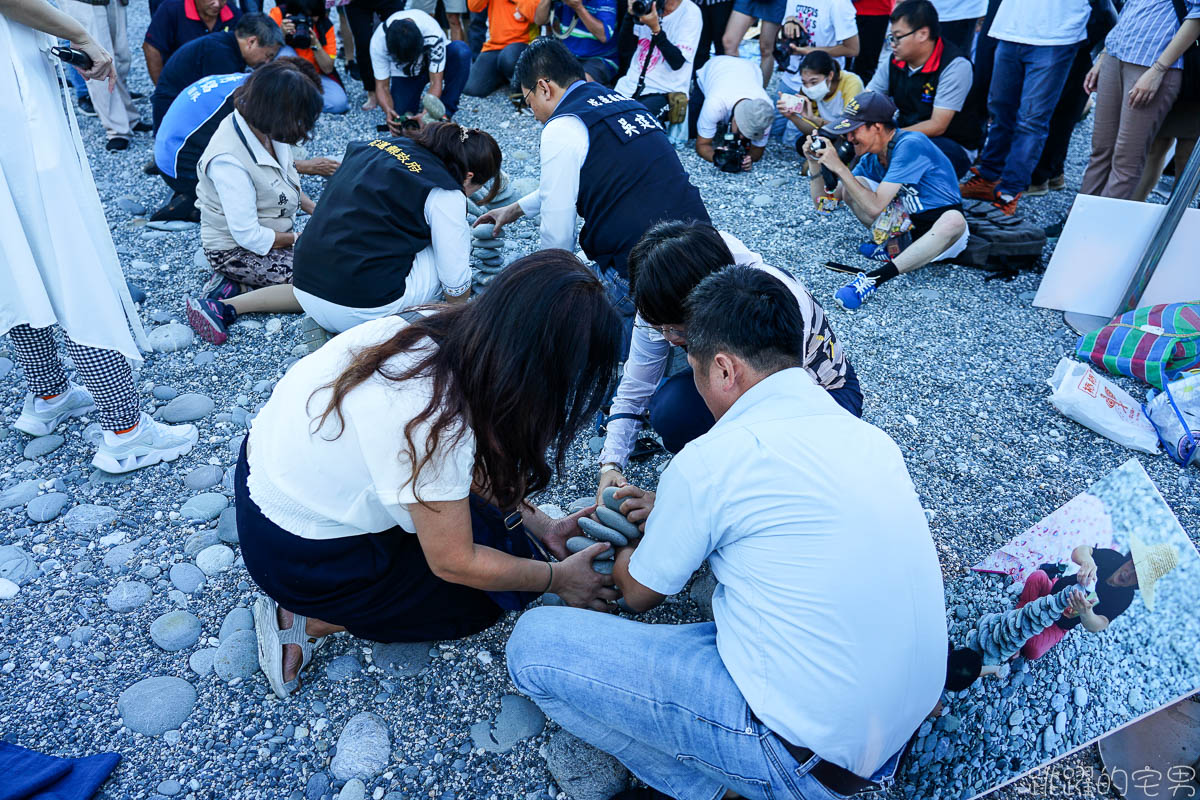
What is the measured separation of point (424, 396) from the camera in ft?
4.92

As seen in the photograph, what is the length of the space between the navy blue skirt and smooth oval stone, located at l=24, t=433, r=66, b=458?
139 cm

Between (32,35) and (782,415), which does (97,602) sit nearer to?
(32,35)

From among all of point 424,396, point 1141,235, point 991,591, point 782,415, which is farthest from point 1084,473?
point 424,396

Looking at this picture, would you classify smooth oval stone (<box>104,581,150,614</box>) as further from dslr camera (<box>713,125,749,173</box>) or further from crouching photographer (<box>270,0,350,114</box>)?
crouching photographer (<box>270,0,350,114</box>)

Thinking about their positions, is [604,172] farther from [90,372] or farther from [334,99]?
[334,99]

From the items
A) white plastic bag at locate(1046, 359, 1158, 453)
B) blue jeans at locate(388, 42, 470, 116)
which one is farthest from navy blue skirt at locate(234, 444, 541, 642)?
blue jeans at locate(388, 42, 470, 116)

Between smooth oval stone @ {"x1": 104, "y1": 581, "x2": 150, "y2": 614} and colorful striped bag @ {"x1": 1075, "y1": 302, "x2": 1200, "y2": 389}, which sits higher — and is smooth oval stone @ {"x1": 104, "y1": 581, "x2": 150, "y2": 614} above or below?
below

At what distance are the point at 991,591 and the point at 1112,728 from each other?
565 millimetres

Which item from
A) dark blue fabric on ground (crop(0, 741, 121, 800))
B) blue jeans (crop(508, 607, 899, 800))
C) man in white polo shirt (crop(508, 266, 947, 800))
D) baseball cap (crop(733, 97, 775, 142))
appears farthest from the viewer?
baseball cap (crop(733, 97, 775, 142))

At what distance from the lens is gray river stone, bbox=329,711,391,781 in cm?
180

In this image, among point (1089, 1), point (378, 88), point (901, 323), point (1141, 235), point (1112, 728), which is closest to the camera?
point (1112, 728)

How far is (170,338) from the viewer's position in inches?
132

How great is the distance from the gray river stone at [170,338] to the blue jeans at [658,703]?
2.46 m

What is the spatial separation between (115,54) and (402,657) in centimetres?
550
